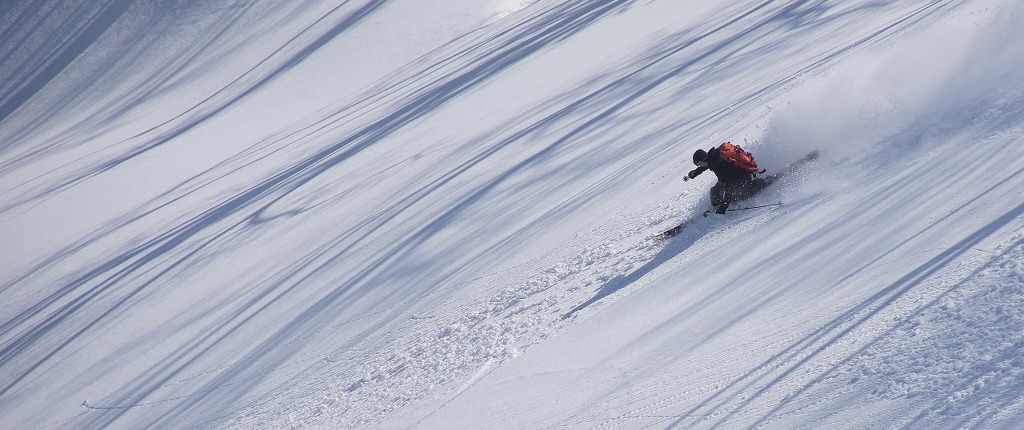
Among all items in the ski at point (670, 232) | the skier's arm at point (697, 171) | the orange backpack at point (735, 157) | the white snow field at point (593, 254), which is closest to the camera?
the white snow field at point (593, 254)

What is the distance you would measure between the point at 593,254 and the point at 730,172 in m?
1.48

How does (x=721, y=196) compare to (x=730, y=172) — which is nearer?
(x=730, y=172)

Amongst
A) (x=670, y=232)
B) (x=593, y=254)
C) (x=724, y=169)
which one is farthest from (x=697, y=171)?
(x=593, y=254)

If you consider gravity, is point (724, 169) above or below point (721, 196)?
above

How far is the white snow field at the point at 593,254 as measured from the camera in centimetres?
419

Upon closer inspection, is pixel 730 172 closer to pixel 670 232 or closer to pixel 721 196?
pixel 721 196

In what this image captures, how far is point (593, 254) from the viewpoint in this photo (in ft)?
23.5

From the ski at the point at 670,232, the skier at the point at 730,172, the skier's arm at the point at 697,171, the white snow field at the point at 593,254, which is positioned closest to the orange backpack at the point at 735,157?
the skier at the point at 730,172

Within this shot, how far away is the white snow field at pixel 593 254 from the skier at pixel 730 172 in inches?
5.1

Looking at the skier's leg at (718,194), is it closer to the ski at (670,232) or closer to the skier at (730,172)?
the skier at (730,172)

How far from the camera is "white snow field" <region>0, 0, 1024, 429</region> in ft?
13.8

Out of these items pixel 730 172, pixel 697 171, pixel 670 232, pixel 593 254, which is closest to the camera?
pixel 730 172

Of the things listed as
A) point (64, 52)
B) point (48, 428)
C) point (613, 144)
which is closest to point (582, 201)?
point (613, 144)

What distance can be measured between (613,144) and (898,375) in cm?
656
